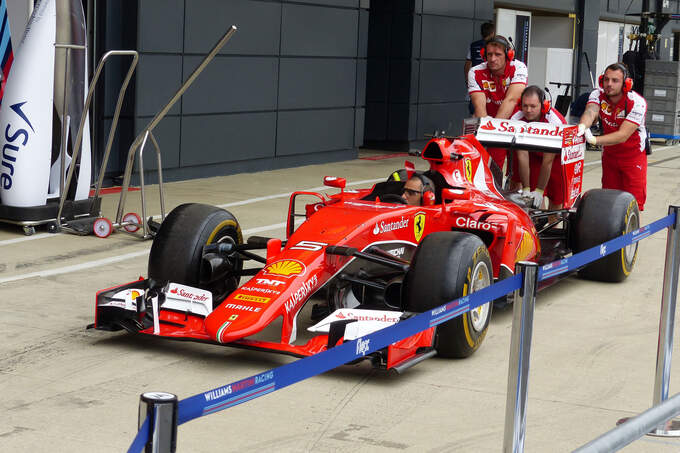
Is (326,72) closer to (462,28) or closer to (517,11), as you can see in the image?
(462,28)

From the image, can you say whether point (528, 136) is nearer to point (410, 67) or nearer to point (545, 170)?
point (545, 170)

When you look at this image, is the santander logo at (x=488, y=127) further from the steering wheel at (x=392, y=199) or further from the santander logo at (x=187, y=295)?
the santander logo at (x=187, y=295)

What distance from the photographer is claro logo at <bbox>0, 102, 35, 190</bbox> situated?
9156mm

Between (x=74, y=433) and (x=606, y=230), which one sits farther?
(x=606, y=230)

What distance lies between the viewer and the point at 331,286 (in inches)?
252

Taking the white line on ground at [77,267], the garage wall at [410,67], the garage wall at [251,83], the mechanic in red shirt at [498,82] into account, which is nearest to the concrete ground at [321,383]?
the white line on ground at [77,267]

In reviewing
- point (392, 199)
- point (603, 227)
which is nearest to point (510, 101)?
point (603, 227)

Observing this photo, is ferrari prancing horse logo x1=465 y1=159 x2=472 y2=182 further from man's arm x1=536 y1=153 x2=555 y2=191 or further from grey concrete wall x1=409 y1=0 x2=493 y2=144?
grey concrete wall x1=409 y1=0 x2=493 y2=144

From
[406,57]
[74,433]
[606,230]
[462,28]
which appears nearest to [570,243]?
[606,230]

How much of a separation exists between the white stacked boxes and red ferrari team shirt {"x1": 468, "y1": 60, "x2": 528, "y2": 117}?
12439mm

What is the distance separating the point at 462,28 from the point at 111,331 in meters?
14.5

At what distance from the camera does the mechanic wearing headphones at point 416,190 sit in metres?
7.00

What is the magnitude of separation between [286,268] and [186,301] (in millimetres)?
612

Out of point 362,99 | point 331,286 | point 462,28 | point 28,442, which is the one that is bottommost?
point 28,442
